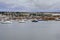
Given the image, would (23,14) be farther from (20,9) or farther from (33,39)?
(33,39)

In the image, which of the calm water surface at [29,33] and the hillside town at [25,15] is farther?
the hillside town at [25,15]

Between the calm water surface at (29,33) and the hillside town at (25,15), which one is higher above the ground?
the hillside town at (25,15)

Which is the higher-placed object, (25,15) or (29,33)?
(25,15)

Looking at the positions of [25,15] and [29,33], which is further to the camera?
[25,15]

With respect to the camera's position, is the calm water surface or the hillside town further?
the hillside town

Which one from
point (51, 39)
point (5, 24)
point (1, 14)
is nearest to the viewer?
point (51, 39)

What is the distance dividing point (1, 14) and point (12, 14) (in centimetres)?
64

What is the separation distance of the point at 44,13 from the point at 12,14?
160 cm

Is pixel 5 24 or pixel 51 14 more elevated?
pixel 51 14

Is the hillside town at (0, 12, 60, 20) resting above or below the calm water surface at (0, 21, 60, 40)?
above

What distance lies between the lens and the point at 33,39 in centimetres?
469

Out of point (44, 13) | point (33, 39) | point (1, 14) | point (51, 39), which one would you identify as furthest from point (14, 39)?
point (44, 13)

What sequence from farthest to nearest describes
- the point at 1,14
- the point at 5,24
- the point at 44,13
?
the point at 5,24
the point at 44,13
the point at 1,14

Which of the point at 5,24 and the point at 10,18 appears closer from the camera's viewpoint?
the point at 10,18
